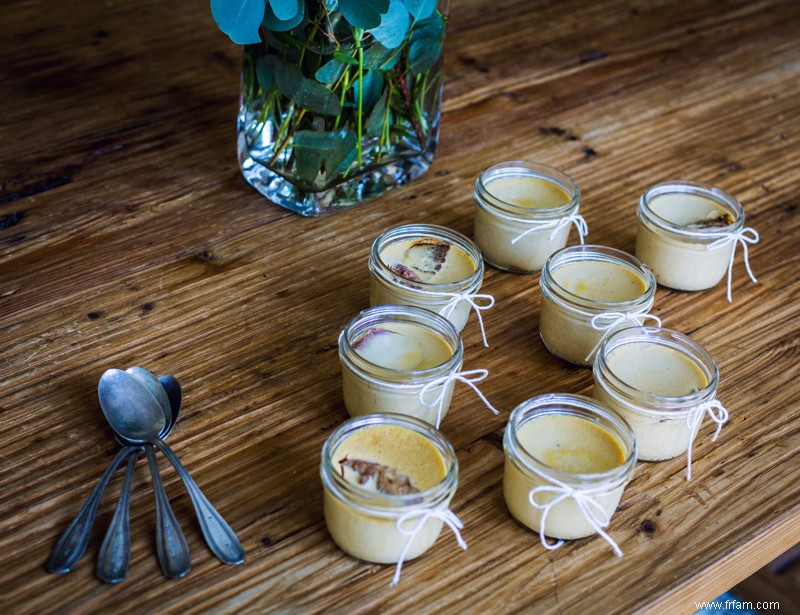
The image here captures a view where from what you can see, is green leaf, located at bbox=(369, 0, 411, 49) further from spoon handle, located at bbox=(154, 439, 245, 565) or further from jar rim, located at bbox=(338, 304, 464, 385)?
spoon handle, located at bbox=(154, 439, 245, 565)

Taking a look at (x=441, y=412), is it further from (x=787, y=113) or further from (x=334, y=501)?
(x=787, y=113)

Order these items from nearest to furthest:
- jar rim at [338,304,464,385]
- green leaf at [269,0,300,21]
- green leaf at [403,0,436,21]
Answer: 1. jar rim at [338,304,464,385]
2. green leaf at [269,0,300,21]
3. green leaf at [403,0,436,21]

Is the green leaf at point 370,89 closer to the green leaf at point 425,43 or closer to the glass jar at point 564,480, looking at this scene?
the green leaf at point 425,43

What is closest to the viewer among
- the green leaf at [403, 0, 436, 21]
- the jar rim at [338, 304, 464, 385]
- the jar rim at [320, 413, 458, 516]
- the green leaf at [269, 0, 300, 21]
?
the jar rim at [320, 413, 458, 516]

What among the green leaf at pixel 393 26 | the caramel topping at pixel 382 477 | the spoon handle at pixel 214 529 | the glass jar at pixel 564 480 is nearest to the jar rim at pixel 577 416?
the glass jar at pixel 564 480

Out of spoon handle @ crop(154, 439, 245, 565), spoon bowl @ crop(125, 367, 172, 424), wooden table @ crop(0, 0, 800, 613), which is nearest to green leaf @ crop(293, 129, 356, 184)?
wooden table @ crop(0, 0, 800, 613)

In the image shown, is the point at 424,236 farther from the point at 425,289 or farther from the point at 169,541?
the point at 169,541

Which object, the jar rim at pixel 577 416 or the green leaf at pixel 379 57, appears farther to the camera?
the green leaf at pixel 379 57

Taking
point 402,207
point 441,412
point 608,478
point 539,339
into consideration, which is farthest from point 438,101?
point 608,478
